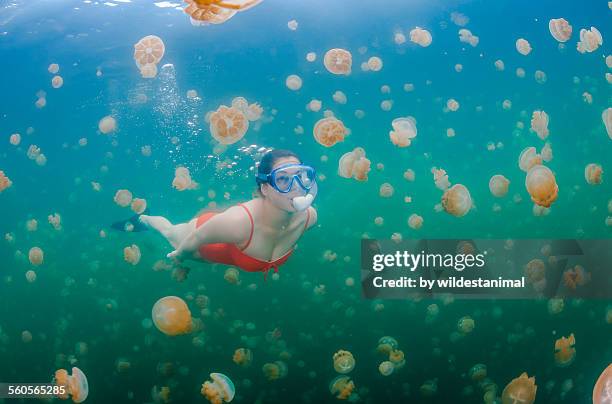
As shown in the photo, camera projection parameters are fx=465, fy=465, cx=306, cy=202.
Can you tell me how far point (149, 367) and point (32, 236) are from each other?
3.43 feet

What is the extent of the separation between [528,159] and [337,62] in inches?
49.6

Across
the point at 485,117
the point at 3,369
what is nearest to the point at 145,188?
the point at 3,369

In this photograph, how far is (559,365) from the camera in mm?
2807

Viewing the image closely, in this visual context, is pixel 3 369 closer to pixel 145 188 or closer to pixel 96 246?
pixel 96 246

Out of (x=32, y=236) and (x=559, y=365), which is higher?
(x=32, y=236)

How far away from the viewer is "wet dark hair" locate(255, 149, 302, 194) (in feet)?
8.39

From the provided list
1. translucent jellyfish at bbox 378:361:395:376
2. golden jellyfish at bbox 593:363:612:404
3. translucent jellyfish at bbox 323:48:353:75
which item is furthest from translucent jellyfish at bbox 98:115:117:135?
golden jellyfish at bbox 593:363:612:404

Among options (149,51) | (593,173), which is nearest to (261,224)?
(149,51)

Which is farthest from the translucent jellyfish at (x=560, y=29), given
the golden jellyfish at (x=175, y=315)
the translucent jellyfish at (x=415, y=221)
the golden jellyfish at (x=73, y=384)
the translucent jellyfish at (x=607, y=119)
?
the golden jellyfish at (x=73, y=384)

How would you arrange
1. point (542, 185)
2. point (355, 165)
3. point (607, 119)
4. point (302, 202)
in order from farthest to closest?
1. point (607, 119)
2. point (542, 185)
3. point (355, 165)
4. point (302, 202)

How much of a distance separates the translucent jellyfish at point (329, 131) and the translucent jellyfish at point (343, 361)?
1190 mm

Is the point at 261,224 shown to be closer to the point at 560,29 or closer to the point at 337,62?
the point at 337,62

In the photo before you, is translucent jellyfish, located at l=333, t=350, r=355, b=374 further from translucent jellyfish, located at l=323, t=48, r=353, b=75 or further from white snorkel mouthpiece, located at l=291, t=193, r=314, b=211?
translucent jellyfish, located at l=323, t=48, r=353, b=75

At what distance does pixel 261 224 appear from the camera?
262 cm
